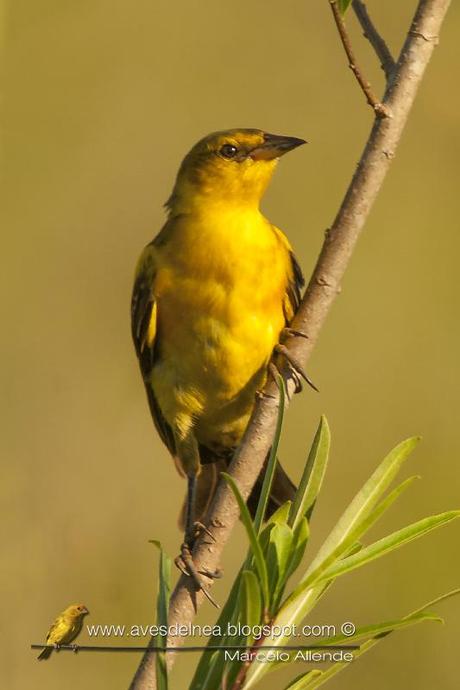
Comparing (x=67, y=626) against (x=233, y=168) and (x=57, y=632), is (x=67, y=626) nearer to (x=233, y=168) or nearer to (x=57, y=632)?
(x=57, y=632)

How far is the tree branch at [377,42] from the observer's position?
1.92 meters

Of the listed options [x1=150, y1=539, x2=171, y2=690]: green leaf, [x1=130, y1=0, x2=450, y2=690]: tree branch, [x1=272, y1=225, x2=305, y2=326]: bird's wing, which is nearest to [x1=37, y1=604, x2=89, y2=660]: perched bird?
[x1=150, y1=539, x2=171, y2=690]: green leaf

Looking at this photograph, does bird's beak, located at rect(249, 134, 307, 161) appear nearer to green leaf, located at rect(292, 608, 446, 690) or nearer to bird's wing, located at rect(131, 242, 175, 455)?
bird's wing, located at rect(131, 242, 175, 455)

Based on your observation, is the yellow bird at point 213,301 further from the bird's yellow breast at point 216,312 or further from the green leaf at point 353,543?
the green leaf at point 353,543

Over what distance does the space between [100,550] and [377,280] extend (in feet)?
5.18

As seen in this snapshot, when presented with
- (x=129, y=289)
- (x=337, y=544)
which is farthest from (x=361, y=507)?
(x=129, y=289)

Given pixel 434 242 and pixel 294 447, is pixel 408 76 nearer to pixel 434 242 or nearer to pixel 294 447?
pixel 294 447

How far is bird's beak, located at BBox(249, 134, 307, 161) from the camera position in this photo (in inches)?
124

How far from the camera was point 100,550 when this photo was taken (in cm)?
367

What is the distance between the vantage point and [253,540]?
4.49 ft

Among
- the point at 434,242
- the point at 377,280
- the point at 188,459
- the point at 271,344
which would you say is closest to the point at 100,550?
the point at 188,459

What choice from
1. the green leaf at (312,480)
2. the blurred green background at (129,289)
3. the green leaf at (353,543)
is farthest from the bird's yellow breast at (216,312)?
the green leaf at (353,543)

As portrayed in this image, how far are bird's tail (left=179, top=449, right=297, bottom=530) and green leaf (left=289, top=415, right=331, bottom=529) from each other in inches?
58.9

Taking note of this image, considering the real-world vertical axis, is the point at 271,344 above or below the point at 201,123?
below
